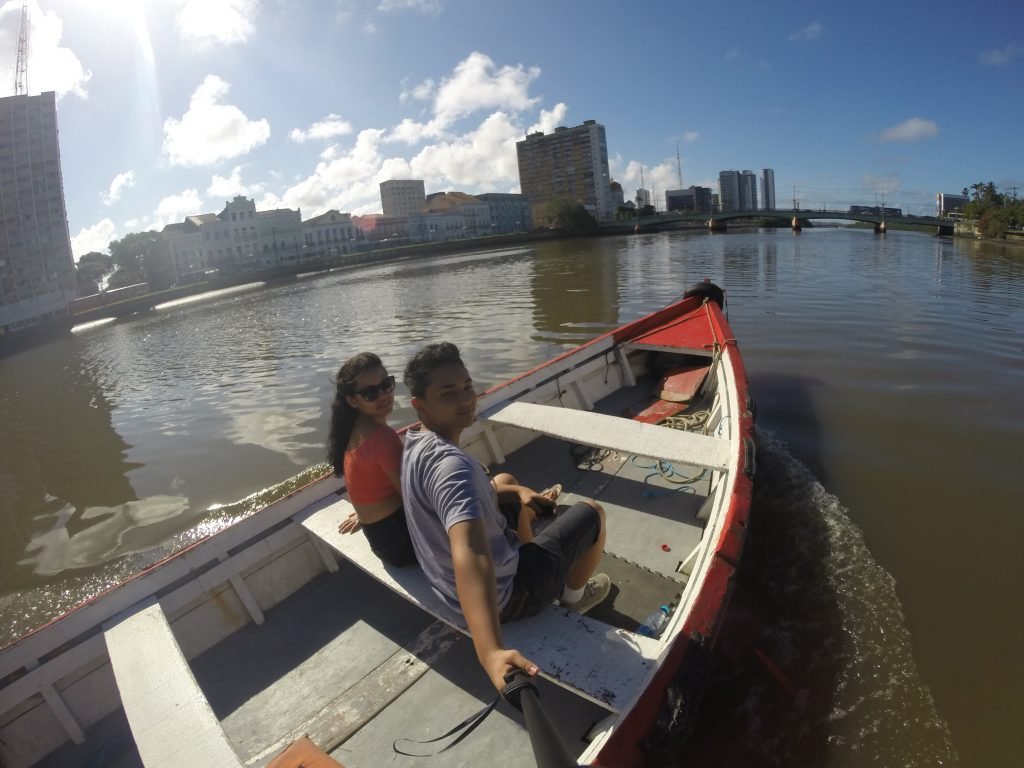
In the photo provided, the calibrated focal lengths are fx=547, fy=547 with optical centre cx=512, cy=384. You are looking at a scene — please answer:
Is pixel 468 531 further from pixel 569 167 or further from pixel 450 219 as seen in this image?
pixel 569 167

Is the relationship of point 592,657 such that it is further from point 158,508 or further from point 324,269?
point 324,269

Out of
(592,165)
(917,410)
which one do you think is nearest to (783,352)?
(917,410)

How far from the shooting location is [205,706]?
257cm

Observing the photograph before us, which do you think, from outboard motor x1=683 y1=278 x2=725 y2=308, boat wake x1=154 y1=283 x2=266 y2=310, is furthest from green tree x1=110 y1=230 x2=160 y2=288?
outboard motor x1=683 y1=278 x2=725 y2=308

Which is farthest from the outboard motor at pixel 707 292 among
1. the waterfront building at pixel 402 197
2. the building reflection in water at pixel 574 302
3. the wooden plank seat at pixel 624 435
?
the waterfront building at pixel 402 197

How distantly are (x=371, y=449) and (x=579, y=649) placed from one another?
4.88 ft

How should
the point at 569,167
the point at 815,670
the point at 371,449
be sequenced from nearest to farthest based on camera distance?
the point at 371,449
the point at 815,670
the point at 569,167

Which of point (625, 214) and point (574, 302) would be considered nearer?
point (574, 302)

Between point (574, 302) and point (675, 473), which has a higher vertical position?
point (574, 302)

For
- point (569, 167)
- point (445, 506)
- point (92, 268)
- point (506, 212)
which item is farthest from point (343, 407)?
point (569, 167)

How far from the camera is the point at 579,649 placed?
2609 mm

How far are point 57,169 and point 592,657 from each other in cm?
8735

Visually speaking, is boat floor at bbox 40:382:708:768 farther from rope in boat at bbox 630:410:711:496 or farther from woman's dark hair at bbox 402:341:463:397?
woman's dark hair at bbox 402:341:463:397

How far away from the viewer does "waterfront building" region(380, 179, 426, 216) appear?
125762 millimetres
